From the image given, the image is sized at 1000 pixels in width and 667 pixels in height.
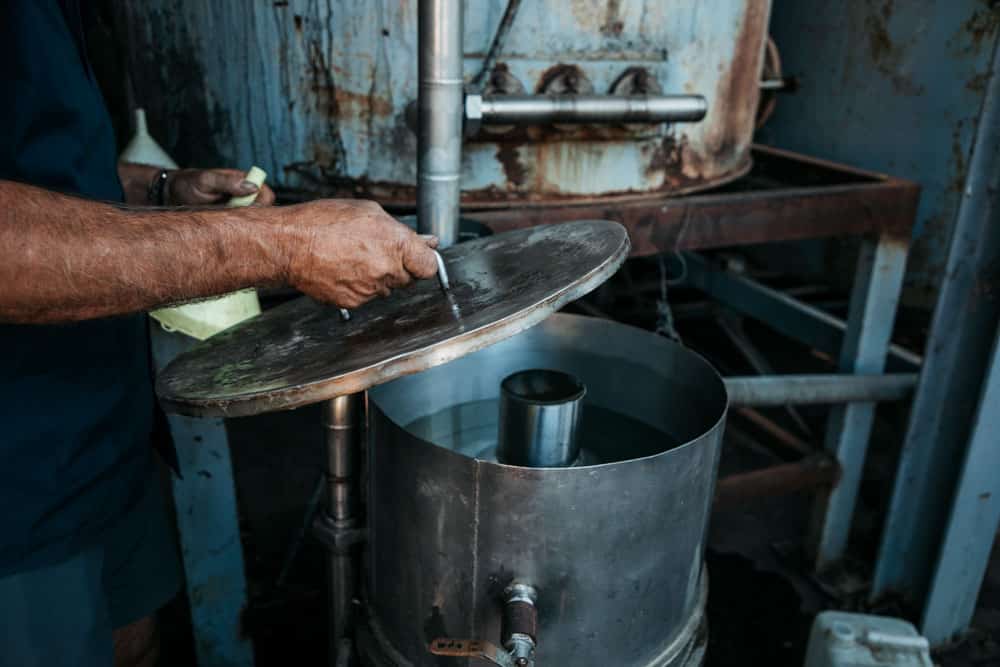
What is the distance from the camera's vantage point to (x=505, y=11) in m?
1.48

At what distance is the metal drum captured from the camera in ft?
2.96

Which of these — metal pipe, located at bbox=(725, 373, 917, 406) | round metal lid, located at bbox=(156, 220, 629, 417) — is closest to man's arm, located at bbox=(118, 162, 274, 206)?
round metal lid, located at bbox=(156, 220, 629, 417)

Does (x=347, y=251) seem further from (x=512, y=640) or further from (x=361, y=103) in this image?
(x=361, y=103)

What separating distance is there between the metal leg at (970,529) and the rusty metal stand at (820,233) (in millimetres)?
318

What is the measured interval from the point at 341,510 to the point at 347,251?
0.52 m

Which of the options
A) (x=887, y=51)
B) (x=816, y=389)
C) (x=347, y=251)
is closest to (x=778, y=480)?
(x=816, y=389)

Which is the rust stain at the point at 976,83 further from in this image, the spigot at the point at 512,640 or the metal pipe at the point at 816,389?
the spigot at the point at 512,640

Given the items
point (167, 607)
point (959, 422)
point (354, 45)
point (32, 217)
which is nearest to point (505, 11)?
point (354, 45)

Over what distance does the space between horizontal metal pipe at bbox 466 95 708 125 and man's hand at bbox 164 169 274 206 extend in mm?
417

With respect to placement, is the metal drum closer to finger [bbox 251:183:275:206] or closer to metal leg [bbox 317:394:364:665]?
metal leg [bbox 317:394:364:665]

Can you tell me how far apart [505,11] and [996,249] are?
124 centimetres

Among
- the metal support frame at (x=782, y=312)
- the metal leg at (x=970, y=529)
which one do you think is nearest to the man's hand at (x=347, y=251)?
the metal leg at (x=970, y=529)

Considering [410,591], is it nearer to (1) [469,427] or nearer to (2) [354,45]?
(1) [469,427]

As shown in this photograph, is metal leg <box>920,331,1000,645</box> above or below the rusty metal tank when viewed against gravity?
below
